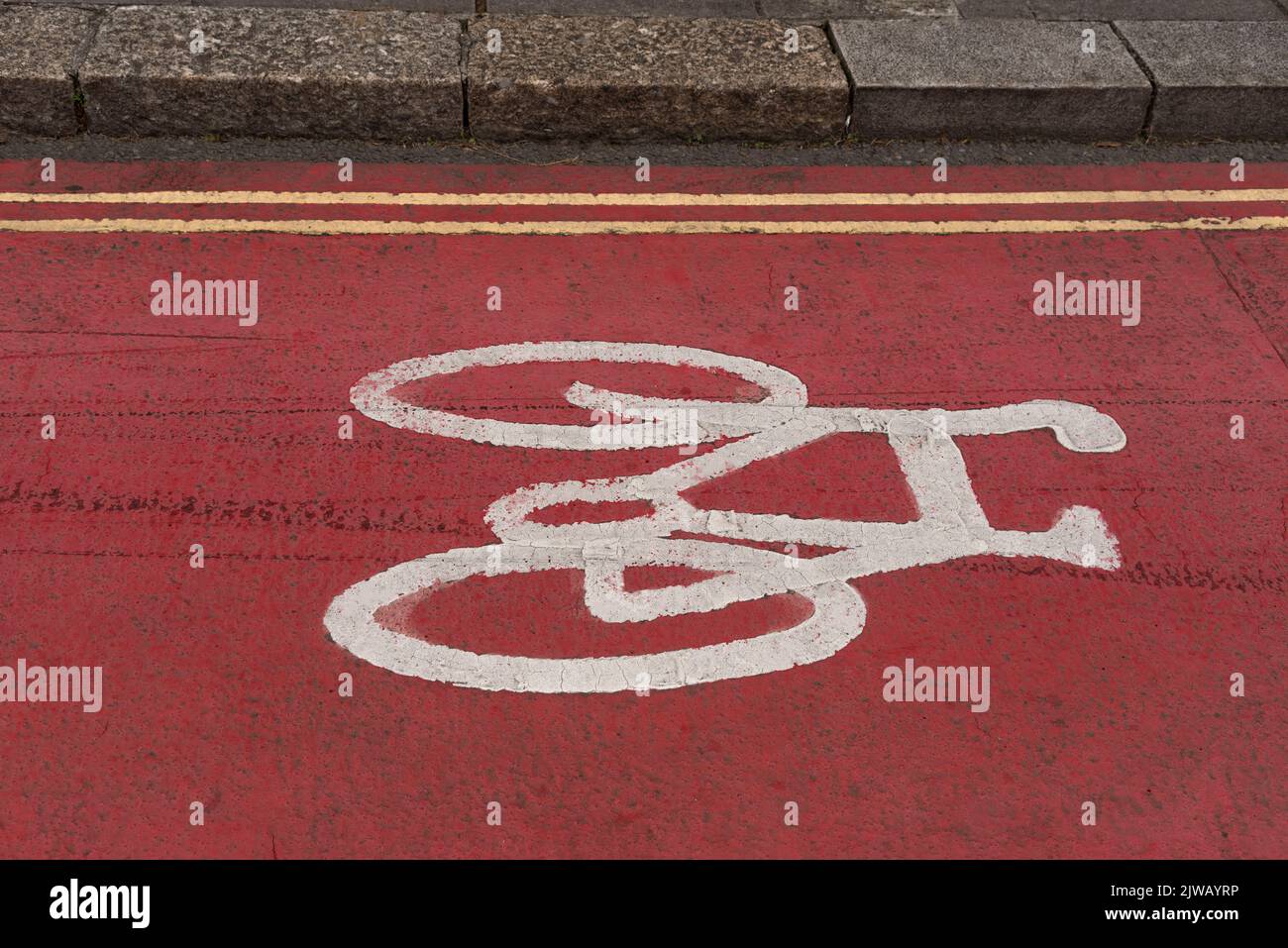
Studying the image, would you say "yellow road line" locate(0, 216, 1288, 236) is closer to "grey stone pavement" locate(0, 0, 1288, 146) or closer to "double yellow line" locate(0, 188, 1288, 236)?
"double yellow line" locate(0, 188, 1288, 236)

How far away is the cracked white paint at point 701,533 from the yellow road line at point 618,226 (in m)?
0.90

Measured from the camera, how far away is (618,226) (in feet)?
18.7

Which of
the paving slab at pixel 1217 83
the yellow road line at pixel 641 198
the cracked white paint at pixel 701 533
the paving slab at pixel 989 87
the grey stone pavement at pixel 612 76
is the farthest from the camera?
the paving slab at pixel 1217 83

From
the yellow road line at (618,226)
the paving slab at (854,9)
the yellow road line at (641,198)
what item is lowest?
the yellow road line at (618,226)

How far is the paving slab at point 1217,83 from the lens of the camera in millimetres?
6336

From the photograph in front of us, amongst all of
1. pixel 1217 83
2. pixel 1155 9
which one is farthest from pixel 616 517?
pixel 1155 9

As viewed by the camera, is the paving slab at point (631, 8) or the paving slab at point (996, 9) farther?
the paving slab at point (996, 9)

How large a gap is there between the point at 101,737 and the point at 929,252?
3.73 meters

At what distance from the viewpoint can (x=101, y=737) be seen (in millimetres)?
3525

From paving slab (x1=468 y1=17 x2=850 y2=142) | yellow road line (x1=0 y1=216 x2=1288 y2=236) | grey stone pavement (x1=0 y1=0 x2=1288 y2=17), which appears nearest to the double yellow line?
yellow road line (x1=0 y1=216 x2=1288 y2=236)

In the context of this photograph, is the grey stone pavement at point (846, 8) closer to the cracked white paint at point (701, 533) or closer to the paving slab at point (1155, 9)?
the paving slab at point (1155, 9)

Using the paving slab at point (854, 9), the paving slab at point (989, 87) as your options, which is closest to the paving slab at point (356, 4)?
the paving slab at point (854, 9)

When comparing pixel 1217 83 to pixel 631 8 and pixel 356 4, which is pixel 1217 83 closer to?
pixel 631 8

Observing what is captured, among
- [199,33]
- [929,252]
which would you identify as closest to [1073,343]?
[929,252]
